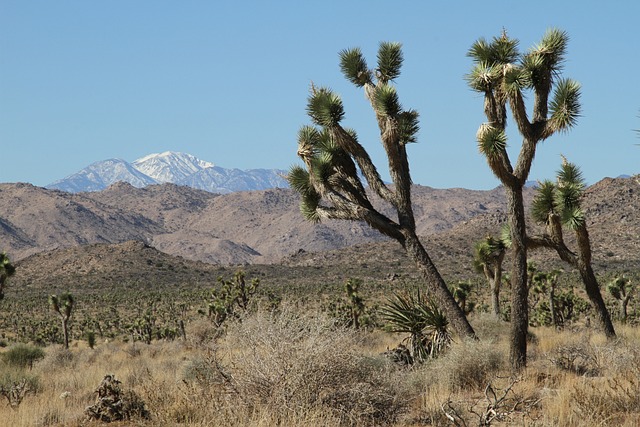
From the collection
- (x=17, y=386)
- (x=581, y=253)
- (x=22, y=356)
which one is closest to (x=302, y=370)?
(x=17, y=386)

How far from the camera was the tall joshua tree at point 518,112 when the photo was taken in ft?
42.4

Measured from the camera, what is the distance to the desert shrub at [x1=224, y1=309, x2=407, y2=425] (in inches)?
332

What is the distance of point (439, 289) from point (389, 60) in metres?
4.73

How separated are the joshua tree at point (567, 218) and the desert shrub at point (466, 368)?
14.7 ft

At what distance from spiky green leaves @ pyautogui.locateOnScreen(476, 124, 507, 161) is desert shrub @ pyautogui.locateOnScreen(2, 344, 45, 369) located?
12121 millimetres

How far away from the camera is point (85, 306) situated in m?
64.0

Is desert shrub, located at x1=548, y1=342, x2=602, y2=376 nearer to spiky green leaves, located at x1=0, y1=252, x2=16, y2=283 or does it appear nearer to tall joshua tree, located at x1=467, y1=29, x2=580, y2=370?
tall joshua tree, located at x1=467, y1=29, x2=580, y2=370

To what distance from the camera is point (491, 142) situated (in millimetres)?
12875

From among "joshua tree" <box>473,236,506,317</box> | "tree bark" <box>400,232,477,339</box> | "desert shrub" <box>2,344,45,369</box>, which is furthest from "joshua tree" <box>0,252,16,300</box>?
"tree bark" <box>400,232,477,339</box>

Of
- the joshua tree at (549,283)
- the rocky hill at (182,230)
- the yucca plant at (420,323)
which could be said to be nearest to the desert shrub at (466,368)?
the yucca plant at (420,323)

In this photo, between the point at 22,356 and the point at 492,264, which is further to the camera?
the point at 492,264

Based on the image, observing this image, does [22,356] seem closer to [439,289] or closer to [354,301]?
[439,289]

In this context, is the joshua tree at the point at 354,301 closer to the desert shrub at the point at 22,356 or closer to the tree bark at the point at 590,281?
the desert shrub at the point at 22,356

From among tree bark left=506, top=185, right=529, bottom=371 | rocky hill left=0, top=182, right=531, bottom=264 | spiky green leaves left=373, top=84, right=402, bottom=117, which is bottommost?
tree bark left=506, top=185, right=529, bottom=371
